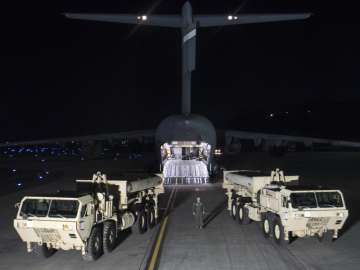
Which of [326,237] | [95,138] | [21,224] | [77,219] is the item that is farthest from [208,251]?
[95,138]

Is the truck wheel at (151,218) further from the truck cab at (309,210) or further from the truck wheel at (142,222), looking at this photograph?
the truck cab at (309,210)

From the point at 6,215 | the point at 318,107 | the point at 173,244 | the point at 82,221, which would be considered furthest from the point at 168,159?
the point at 318,107

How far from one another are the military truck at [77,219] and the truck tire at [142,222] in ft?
3.48

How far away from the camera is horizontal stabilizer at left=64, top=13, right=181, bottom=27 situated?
91.4 ft

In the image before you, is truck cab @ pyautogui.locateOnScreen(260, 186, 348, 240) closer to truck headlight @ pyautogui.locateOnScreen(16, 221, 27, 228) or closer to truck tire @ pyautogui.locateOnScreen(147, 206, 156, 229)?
truck tire @ pyautogui.locateOnScreen(147, 206, 156, 229)

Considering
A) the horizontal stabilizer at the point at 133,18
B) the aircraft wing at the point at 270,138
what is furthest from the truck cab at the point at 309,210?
the aircraft wing at the point at 270,138

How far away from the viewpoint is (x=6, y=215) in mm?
22344

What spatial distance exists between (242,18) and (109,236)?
19.5 meters

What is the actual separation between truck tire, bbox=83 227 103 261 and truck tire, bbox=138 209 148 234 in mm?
3387

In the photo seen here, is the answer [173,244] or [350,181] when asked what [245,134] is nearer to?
[350,181]

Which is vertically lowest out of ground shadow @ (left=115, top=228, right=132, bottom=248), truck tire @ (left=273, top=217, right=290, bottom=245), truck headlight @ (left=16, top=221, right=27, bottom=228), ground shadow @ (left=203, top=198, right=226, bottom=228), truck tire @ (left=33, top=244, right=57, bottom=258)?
ground shadow @ (left=115, top=228, right=132, bottom=248)

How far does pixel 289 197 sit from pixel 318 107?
12110cm

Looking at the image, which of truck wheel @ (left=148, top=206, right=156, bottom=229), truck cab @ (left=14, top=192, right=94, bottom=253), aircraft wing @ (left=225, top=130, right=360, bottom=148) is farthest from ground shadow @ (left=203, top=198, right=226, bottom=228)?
aircraft wing @ (left=225, top=130, right=360, bottom=148)

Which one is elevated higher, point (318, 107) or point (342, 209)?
point (318, 107)
